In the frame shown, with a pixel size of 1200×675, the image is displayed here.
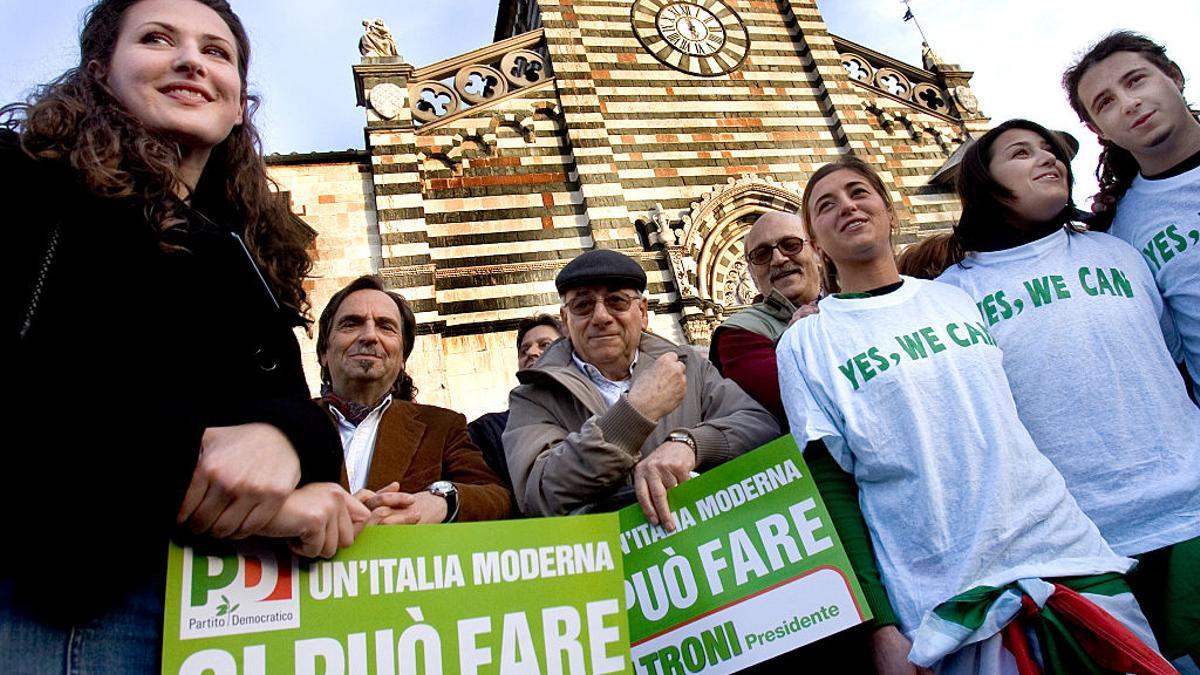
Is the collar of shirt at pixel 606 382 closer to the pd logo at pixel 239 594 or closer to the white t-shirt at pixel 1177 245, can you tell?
the pd logo at pixel 239 594

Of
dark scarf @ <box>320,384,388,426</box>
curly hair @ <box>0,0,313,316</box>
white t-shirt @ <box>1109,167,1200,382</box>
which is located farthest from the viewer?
dark scarf @ <box>320,384,388,426</box>

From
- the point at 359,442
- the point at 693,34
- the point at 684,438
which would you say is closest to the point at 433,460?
the point at 359,442

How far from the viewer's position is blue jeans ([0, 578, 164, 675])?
40.0 inches

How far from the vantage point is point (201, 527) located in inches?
47.3

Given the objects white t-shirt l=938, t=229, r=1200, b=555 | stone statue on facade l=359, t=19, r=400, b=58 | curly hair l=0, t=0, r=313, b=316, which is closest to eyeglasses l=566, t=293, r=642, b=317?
curly hair l=0, t=0, r=313, b=316

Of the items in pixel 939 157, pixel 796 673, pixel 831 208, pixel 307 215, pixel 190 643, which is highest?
pixel 939 157

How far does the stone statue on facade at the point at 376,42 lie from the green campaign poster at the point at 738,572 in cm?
947

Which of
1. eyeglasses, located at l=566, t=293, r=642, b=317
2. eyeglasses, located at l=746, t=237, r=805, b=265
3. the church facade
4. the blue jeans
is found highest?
the church facade

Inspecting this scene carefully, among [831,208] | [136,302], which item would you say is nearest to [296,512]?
[136,302]

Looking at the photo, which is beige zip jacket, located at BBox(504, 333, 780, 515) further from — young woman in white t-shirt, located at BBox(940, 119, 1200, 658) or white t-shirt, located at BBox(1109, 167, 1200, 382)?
white t-shirt, located at BBox(1109, 167, 1200, 382)

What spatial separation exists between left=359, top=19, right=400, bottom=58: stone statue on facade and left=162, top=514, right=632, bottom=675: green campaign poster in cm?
971

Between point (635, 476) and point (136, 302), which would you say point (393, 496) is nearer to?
point (635, 476)

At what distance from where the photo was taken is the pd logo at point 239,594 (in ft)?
4.18

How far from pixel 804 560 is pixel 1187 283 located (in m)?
1.57
